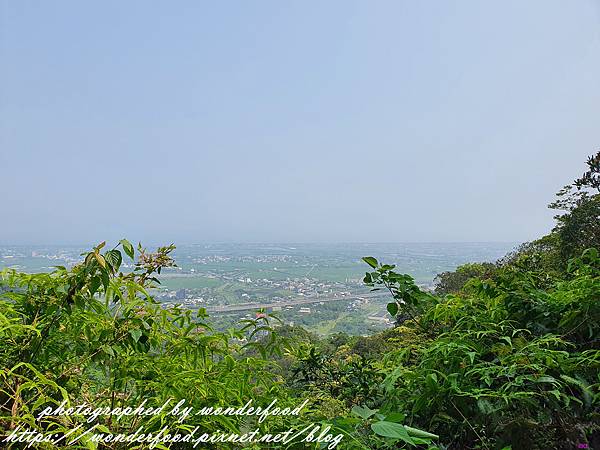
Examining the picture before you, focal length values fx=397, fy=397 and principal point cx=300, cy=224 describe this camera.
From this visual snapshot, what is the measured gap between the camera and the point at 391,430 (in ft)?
1.30

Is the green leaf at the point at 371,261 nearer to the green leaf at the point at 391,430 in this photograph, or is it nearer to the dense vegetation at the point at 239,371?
the dense vegetation at the point at 239,371

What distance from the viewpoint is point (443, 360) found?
62cm

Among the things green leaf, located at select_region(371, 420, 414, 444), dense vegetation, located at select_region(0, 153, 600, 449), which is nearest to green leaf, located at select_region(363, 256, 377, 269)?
dense vegetation, located at select_region(0, 153, 600, 449)

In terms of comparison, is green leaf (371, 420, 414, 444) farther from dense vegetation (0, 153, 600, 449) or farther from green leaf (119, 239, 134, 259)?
green leaf (119, 239, 134, 259)

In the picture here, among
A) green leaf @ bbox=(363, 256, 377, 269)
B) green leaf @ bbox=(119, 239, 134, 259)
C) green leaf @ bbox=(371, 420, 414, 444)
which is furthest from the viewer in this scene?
green leaf @ bbox=(363, 256, 377, 269)

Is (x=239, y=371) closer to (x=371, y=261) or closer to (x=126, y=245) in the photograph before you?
(x=126, y=245)

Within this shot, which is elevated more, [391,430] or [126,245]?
[126,245]

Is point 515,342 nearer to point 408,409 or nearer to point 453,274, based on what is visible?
point 408,409

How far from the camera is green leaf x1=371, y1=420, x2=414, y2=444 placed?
0.38 meters

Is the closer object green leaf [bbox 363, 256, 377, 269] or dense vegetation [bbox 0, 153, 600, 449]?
dense vegetation [bbox 0, 153, 600, 449]

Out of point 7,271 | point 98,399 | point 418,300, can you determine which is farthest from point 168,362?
point 418,300

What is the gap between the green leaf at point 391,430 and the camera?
383mm

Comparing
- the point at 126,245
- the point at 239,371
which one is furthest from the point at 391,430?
the point at 126,245

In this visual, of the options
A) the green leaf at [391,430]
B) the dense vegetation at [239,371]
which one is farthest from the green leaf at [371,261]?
the green leaf at [391,430]
